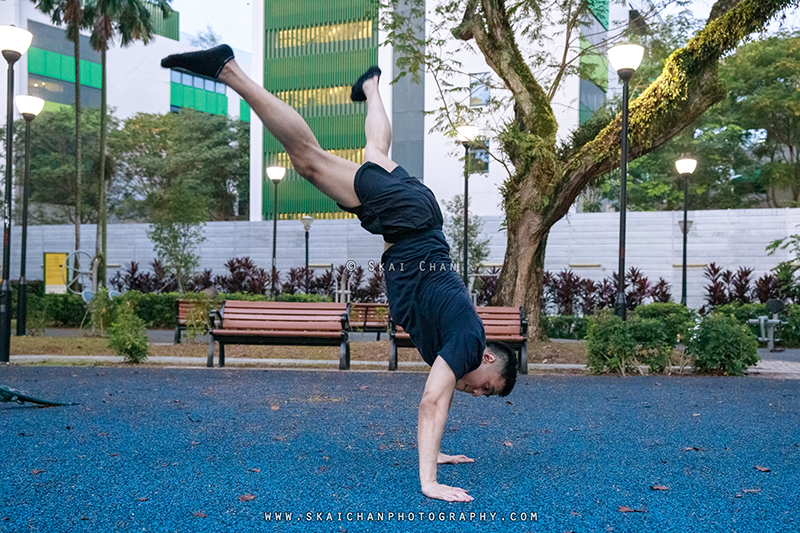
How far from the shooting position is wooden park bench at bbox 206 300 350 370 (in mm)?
10281

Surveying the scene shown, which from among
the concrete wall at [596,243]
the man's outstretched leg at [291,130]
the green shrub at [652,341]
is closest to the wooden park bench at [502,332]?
the green shrub at [652,341]

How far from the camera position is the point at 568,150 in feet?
44.8

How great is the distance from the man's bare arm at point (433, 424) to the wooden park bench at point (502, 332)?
21.0 ft

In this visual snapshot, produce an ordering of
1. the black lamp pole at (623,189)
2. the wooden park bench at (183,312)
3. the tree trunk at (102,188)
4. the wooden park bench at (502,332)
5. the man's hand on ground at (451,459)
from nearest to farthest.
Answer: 1. the man's hand on ground at (451,459)
2. the wooden park bench at (502,332)
3. the black lamp pole at (623,189)
4. the wooden park bench at (183,312)
5. the tree trunk at (102,188)

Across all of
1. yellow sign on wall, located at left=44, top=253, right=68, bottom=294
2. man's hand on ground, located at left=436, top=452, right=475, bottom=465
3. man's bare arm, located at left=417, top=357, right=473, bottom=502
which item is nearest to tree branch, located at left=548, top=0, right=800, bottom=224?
man's hand on ground, located at left=436, top=452, right=475, bottom=465

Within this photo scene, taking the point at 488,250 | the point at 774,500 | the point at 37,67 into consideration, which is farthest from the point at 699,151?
the point at 37,67

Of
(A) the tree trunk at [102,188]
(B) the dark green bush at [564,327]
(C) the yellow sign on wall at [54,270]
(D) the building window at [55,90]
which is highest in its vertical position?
(D) the building window at [55,90]

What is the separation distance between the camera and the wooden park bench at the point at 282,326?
1028 centimetres

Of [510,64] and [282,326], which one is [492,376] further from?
[510,64]

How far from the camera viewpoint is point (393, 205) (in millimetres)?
3939

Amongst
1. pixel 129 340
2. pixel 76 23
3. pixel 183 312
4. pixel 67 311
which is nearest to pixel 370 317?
pixel 183 312

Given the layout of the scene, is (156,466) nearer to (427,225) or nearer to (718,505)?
(427,225)

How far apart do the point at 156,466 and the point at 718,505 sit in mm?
3052

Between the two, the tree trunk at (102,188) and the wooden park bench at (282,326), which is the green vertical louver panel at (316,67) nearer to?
the tree trunk at (102,188)
